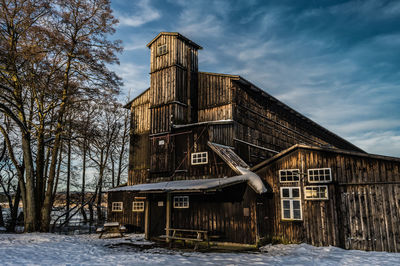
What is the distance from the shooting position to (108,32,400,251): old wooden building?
12.5 metres

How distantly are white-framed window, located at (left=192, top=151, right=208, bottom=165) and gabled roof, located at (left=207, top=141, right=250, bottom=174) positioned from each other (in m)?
0.79

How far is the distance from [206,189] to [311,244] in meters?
5.75

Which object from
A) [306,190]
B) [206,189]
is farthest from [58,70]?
[306,190]

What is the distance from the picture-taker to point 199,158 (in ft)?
58.5

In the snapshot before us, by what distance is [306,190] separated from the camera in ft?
45.3

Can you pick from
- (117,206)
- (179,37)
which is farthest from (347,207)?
(179,37)

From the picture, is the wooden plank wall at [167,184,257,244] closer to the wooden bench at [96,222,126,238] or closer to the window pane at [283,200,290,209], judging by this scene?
the window pane at [283,200,290,209]

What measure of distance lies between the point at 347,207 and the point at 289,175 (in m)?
3.01

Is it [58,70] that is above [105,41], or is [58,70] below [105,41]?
below

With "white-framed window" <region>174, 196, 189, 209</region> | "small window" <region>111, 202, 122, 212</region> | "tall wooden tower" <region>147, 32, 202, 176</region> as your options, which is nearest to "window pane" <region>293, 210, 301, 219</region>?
"white-framed window" <region>174, 196, 189, 209</region>

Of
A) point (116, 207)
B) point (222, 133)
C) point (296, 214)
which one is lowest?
point (116, 207)

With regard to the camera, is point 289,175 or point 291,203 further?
point 289,175

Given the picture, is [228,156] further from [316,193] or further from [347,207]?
[347,207]

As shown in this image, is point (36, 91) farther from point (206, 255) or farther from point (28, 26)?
point (206, 255)
